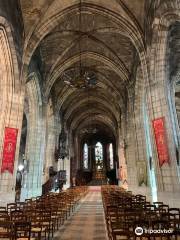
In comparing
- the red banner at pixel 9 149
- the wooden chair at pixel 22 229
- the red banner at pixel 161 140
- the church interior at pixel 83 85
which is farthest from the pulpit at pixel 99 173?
the wooden chair at pixel 22 229

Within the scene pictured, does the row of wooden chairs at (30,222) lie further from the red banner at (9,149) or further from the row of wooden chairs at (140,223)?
the red banner at (9,149)

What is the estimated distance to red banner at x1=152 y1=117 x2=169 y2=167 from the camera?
1017cm

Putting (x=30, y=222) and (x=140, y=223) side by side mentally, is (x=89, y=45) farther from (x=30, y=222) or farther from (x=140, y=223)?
(x=140, y=223)

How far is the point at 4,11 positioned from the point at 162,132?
9757 mm

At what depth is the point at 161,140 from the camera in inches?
409

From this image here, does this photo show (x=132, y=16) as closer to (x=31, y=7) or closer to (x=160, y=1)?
(x=160, y=1)

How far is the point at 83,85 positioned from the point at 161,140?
824cm

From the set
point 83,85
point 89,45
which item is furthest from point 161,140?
point 89,45

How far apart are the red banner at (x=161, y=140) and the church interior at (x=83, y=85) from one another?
→ 0.05 meters

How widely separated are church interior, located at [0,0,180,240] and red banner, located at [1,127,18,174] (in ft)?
0.17

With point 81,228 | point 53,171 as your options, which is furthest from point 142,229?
point 53,171

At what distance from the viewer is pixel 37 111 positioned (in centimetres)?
1862

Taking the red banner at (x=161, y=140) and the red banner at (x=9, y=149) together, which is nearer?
the red banner at (x=161, y=140)

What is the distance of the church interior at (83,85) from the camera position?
728 cm
